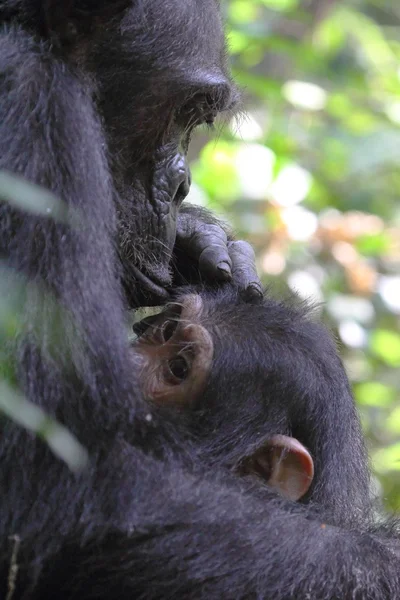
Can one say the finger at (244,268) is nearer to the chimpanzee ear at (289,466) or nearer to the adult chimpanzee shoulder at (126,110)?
the adult chimpanzee shoulder at (126,110)

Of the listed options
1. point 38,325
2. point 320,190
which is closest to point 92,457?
point 38,325

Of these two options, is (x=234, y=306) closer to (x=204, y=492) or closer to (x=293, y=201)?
(x=204, y=492)

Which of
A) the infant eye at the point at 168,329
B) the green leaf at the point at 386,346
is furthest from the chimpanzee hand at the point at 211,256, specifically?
the green leaf at the point at 386,346

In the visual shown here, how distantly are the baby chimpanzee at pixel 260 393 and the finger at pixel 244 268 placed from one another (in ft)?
0.43

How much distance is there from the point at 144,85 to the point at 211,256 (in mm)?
715

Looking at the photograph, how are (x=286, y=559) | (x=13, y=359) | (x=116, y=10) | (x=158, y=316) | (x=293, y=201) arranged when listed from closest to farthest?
(x=13, y=359) → (x=286, y=559) → (x=116, y=10) → (x=158, y=316) → (x=293, y=201)

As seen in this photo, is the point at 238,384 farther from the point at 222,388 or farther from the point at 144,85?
the point at 144,85

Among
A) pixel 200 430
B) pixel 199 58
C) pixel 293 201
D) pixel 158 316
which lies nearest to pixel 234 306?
pixel 158 316

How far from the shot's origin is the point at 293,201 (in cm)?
653

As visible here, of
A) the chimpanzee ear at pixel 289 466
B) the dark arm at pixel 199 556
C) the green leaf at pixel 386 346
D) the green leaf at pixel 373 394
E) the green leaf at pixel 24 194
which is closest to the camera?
the green leaf at pixel 24 194

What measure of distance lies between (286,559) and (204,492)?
29cm

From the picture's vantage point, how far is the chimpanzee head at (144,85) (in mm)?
3182

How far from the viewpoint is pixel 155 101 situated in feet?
11.6

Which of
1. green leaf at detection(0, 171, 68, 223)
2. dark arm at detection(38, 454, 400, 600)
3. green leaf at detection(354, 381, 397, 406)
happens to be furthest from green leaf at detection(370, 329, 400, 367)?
green leaf at detection(0, 171, 68, 223)
